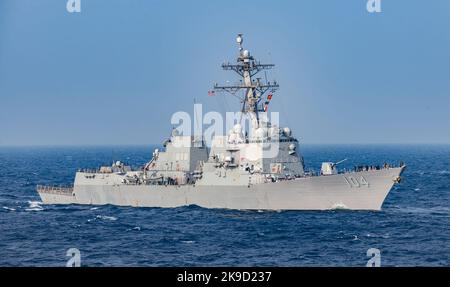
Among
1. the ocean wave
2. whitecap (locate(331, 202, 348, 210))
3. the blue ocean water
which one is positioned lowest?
the blue ocean water

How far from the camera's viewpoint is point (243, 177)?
1578 inches

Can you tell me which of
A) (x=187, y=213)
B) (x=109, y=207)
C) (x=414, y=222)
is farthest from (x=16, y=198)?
(x=414, y=222)

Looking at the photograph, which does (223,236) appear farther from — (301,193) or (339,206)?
(339,206)

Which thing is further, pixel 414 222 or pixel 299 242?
pixel 414 222

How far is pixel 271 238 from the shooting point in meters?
30.9

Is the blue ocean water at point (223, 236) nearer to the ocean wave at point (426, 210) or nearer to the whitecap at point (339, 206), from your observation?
the ocean wave at point (426, 210)

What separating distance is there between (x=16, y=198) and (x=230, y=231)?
26013mm

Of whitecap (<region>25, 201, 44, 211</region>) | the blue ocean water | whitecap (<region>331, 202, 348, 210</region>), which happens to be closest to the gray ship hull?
whitecap (<region>331, 202, 348, 210</region>)

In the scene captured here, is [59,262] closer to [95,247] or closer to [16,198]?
[95,247]

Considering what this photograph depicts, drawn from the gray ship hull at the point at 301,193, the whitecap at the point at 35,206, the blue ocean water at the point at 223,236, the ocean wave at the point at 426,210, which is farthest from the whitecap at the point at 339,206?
the whitecap at the point at 35,206

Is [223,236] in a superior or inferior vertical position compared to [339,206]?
inferior

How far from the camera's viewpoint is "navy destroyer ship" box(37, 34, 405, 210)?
1515 inches

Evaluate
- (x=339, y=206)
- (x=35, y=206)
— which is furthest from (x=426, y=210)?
(x=35, y=206)

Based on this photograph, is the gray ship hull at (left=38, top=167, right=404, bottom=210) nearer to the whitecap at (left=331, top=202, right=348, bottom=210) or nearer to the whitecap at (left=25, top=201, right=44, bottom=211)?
the whitecap at (left=331, top=202, right=348, bottom=210)
